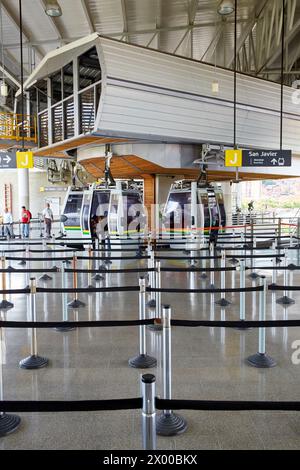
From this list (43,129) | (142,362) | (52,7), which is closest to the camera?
(142,362)

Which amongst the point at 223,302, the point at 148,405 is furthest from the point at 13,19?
the point at 148,405

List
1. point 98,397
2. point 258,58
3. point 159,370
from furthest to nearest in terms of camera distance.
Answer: point 258,58 < point 159,370 < point 98,397

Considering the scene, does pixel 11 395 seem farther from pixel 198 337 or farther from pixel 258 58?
pixel 258 58

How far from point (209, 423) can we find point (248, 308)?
13.0 ft

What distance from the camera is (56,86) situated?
17844 mm

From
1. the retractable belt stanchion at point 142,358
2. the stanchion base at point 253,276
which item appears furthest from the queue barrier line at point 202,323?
the stanchion base at point 253,276

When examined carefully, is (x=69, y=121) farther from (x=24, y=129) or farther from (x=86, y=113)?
(x=24, y=129)

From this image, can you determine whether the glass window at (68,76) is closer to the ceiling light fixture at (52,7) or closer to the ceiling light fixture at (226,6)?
the ceiling light fixture at (52,7)

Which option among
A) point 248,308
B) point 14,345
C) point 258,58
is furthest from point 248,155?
point 14,345

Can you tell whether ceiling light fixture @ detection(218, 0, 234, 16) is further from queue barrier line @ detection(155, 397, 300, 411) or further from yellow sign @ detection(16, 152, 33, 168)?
queue barrier line @ detection(155, 397, 300, 411)

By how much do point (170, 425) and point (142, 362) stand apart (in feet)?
4.57

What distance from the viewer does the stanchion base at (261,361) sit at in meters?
4.62

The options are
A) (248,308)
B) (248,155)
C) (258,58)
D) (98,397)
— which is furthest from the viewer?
(258,58)

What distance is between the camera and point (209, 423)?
340 cm
